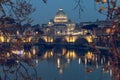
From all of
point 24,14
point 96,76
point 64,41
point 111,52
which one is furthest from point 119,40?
point 64,41

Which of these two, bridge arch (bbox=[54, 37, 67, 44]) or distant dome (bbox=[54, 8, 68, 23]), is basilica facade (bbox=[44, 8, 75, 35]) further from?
bridge arch (bbox=[54, 37, 67, 44])

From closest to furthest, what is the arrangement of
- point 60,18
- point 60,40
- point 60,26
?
1. point 60,40
2. point 60,26
3. point 60,18

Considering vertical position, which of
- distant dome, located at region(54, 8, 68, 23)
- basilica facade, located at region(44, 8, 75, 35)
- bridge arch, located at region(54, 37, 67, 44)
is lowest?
bridge arch, located at region(54, 37, 67, 44)

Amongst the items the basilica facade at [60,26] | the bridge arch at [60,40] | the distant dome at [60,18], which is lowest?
the bridge arch at [60,40]

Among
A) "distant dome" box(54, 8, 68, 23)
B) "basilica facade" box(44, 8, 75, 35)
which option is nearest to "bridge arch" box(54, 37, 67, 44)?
"basilica facade" box(44, 8, 75, 35)

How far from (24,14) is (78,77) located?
693 inches

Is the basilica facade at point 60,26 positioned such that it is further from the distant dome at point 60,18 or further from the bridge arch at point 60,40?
the bridge arch at point 60,40

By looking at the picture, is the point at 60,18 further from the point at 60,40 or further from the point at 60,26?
the point at 60,40

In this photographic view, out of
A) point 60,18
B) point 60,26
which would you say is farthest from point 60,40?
point 60,18

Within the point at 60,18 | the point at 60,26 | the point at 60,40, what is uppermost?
the point at 60,18

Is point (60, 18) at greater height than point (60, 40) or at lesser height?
greater

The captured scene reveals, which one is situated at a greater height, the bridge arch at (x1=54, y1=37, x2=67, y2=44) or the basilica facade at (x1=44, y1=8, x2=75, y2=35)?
the basilica facade at (x1=44, y1=8, x2=75, y2=35)

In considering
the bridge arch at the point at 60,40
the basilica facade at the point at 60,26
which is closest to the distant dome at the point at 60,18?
the basilica facade at the point at 60,26

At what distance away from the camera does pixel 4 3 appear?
1.20 metres
